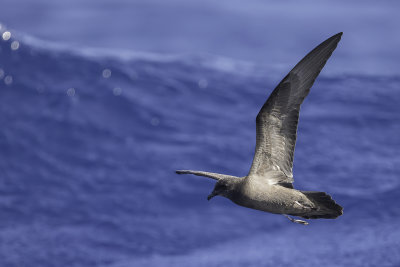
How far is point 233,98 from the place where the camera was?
33.7 meters

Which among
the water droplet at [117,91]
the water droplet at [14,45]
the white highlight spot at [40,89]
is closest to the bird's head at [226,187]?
the water droplet at [117,91]

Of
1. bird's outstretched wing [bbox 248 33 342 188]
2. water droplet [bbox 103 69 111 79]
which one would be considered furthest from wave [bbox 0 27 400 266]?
bird's outstretched wing [bbox 248 33 342 188]

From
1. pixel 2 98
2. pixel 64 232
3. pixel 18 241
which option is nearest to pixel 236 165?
pixel 64 232

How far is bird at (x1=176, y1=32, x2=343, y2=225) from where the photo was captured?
8633 mm

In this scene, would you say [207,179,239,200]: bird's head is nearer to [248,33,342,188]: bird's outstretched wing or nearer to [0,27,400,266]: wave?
[248,33,342,188]: bird's outstretched wing

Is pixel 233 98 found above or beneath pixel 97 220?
above

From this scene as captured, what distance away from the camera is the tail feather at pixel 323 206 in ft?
27.9

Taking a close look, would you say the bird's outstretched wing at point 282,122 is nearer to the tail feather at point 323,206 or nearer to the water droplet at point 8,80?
the tail feather at point 323,206

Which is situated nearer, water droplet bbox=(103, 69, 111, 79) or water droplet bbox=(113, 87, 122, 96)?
water droplet bbox=(113, 87, 122, 96)

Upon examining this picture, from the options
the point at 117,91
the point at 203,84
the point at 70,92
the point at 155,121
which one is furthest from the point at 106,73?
the point at 203,84

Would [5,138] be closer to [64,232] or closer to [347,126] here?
[64,232]

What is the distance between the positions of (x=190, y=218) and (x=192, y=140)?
493cm

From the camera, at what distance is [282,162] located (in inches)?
361

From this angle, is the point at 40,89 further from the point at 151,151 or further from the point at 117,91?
the point at 151,151
